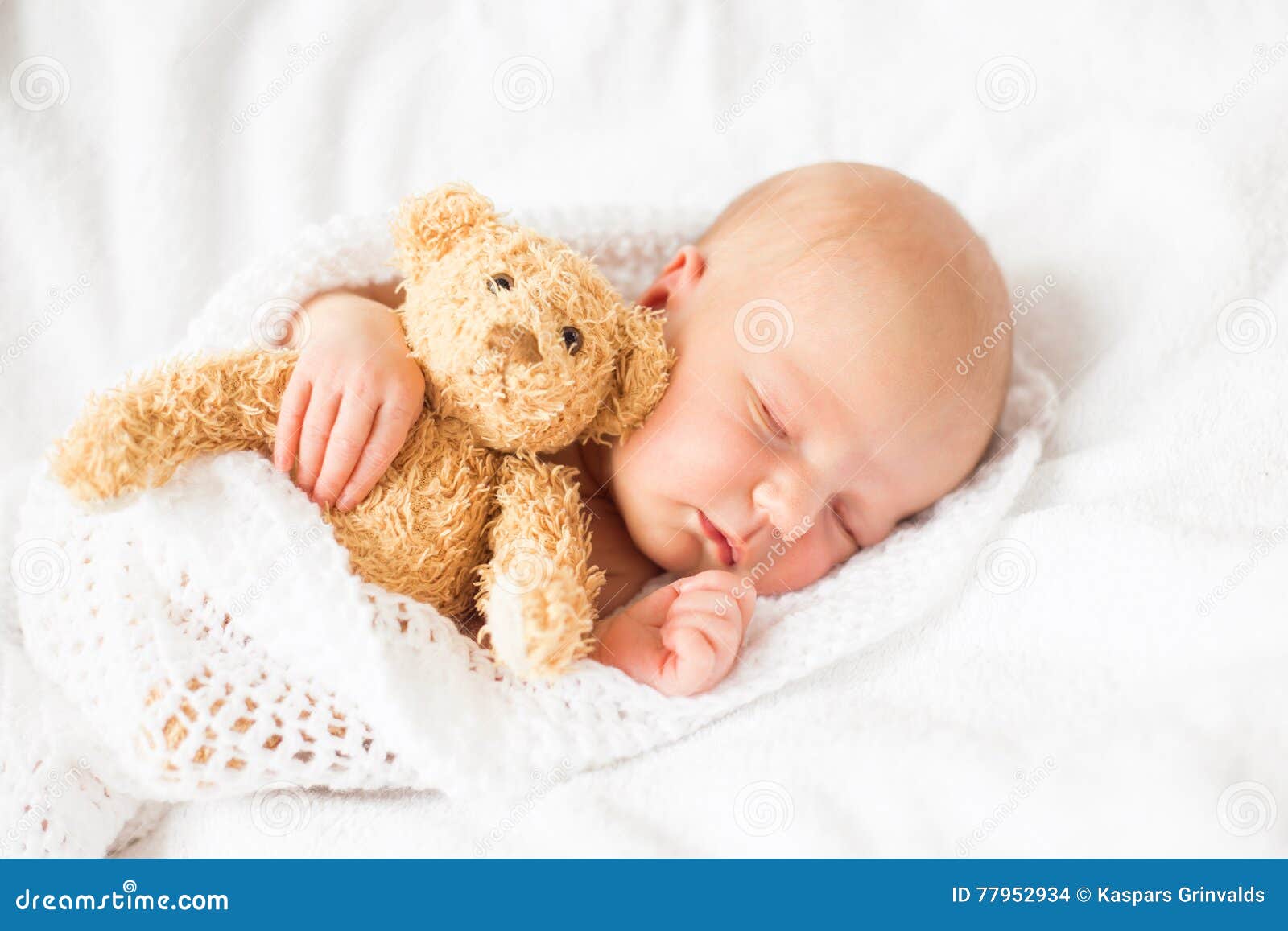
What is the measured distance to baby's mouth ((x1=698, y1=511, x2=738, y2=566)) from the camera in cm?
138

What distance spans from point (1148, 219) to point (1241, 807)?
0.99m

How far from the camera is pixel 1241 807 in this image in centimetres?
113

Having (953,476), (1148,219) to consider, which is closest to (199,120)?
(953,476)

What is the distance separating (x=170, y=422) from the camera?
3.83 ft
